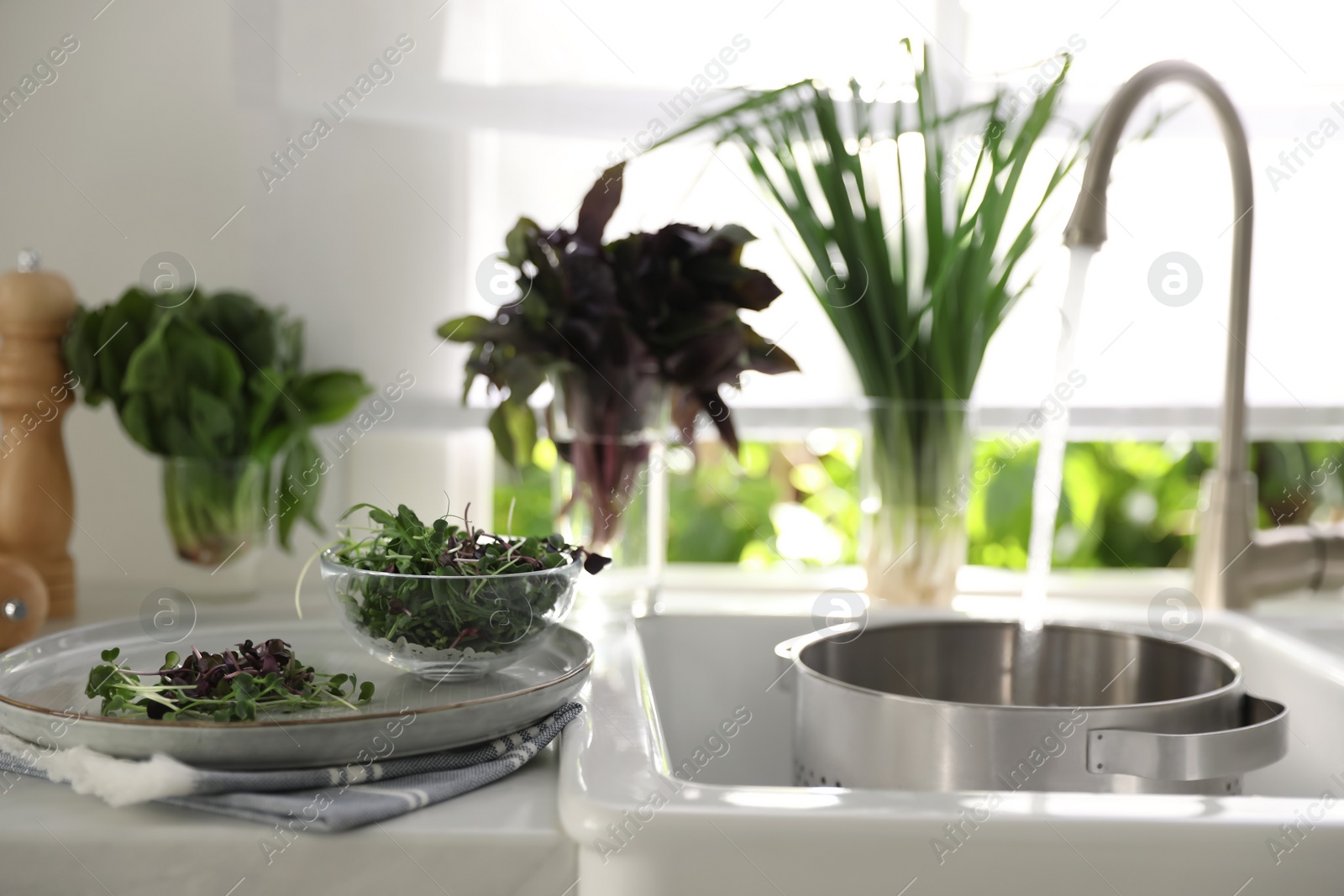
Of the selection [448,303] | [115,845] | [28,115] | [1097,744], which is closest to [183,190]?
[28,115]

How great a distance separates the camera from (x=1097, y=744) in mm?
601

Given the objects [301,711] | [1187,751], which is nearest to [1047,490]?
[1187,751]

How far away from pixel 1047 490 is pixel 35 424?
89 centimetres

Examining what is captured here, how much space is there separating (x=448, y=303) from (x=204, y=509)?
0.35m

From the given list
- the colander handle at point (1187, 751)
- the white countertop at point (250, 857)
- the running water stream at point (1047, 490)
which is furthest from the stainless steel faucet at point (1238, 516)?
the white countertop at point (250, 857)

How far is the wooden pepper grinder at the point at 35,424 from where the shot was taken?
0.94 m

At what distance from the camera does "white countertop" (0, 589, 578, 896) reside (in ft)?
1.53

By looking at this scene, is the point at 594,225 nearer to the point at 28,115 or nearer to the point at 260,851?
the point at 260,851

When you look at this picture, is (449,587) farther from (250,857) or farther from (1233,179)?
(1233,179)

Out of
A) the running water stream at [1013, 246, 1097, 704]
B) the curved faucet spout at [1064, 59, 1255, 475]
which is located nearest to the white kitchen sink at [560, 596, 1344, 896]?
the running water stream at [1013, 246, 1097, 704]

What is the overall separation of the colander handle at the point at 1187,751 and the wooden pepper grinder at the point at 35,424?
876 mm

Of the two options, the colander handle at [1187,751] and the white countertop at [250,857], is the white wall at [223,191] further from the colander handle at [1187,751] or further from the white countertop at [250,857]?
the colander handle at [1187,751]

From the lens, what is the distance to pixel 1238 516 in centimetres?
98

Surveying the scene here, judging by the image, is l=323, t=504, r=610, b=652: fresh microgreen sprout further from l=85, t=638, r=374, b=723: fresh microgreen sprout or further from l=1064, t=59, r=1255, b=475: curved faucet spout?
l=1064, t=59, r=1255, b=475: curved faucet spout
